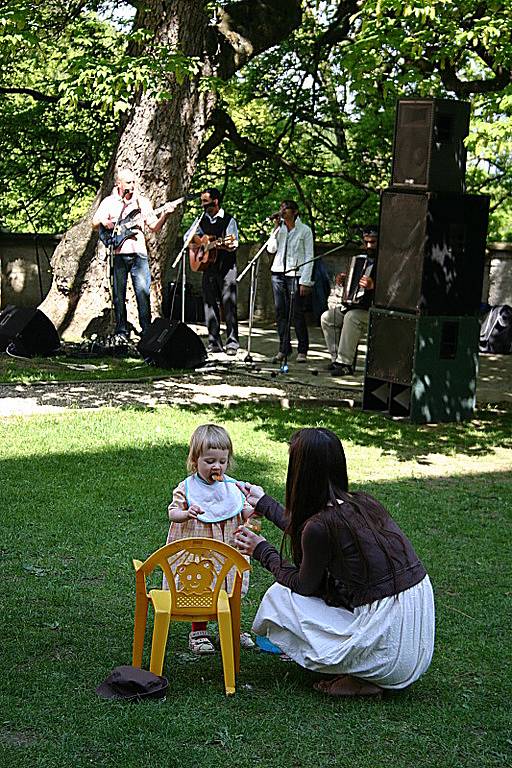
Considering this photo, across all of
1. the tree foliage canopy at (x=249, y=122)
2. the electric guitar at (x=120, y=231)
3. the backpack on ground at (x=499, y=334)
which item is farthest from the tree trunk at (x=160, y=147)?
the backpack on ground at (x=499, y=334)

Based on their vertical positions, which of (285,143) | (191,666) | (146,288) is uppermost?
(285,143)

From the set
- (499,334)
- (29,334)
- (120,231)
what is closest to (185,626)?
(29,334)

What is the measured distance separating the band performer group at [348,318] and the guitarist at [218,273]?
1.22 metres

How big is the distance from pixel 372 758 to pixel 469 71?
1694 cm

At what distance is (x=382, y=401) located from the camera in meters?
11.5

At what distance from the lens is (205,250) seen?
1405cm

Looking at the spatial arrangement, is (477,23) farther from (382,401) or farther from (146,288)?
(146,288)

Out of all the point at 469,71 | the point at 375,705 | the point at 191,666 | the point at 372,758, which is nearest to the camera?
the point at 372,758

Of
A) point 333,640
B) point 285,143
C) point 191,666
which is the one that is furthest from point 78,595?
point 285,143

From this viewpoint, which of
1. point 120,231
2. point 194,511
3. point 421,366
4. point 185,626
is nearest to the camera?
point 194,511

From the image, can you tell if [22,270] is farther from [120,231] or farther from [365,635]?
[365,635]

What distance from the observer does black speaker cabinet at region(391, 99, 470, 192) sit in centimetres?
1072

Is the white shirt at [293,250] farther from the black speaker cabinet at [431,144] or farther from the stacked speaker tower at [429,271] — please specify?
the black speaker cabinet at [431,144]

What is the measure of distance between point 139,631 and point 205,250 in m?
9.76
